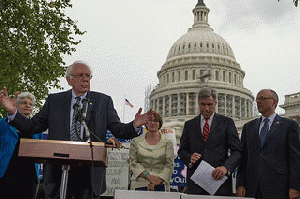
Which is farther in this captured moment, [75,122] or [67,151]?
[75,122]

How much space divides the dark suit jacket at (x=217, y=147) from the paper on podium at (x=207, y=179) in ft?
0.50

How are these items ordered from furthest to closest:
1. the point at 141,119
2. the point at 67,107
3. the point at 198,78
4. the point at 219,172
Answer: the point at 198,78, the point at 219,172, the point at 67,107, the point at 141,119

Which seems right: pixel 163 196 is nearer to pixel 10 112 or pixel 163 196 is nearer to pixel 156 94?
pixel 10 112

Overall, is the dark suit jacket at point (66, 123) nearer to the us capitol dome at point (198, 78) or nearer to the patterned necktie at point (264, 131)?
the patterned necktie at point (264, 131)

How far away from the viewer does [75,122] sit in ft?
11.8

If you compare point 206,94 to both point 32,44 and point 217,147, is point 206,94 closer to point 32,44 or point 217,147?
point 217,147

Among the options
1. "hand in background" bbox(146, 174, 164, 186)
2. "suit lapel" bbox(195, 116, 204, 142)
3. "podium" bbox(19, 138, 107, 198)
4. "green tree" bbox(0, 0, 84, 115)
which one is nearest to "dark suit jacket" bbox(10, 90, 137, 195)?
"podium" bbox(19, 138, 107, 198)

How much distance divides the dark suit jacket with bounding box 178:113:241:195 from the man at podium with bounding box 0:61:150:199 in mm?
1515

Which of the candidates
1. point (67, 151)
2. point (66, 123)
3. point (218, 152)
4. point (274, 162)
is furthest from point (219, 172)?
point (67, 151)

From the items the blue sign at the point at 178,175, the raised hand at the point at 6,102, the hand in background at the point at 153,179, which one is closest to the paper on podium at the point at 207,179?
the hand in background at the point at 153,179

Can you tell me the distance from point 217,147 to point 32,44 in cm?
1019

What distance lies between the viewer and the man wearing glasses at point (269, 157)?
502cm

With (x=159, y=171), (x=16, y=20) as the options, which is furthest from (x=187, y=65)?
(x=159, y=171)

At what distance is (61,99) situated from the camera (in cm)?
414
